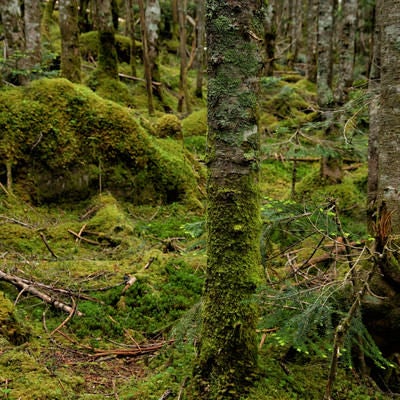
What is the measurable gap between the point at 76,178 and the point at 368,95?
5.43 m

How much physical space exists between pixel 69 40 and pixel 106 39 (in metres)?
1.92

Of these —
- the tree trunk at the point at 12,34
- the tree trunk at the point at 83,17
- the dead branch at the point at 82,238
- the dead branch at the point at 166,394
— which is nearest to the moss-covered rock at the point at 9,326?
the dead branch at the point at 166,394

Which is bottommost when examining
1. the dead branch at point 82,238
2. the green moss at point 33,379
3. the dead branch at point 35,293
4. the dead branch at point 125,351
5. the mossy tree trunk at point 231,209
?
the dead branch at point 82,238

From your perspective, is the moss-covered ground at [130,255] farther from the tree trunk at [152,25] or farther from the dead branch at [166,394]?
the tree trunk at [152,25]

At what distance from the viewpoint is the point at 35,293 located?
4.96 meters

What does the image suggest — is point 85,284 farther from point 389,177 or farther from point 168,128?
point 168,128

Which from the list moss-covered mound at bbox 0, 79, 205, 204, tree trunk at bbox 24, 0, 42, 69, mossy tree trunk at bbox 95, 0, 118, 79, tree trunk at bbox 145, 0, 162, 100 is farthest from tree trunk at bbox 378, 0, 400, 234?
tree trunk at bbox 145, 0, 162, 100

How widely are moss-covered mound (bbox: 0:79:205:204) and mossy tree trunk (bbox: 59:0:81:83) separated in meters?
1.71

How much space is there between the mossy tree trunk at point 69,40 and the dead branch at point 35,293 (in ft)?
21.6

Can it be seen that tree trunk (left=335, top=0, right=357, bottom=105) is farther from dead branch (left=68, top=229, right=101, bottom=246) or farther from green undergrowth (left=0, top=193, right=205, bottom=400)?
dead branch (left=68, top=229, right=101, bottom=246)

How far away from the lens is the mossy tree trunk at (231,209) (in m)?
2.86

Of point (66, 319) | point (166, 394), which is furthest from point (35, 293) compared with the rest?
point (166, 394)

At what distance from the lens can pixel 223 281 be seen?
2.96 m

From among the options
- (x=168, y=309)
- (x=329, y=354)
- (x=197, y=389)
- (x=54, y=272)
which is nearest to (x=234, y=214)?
(x=197, y=389)
